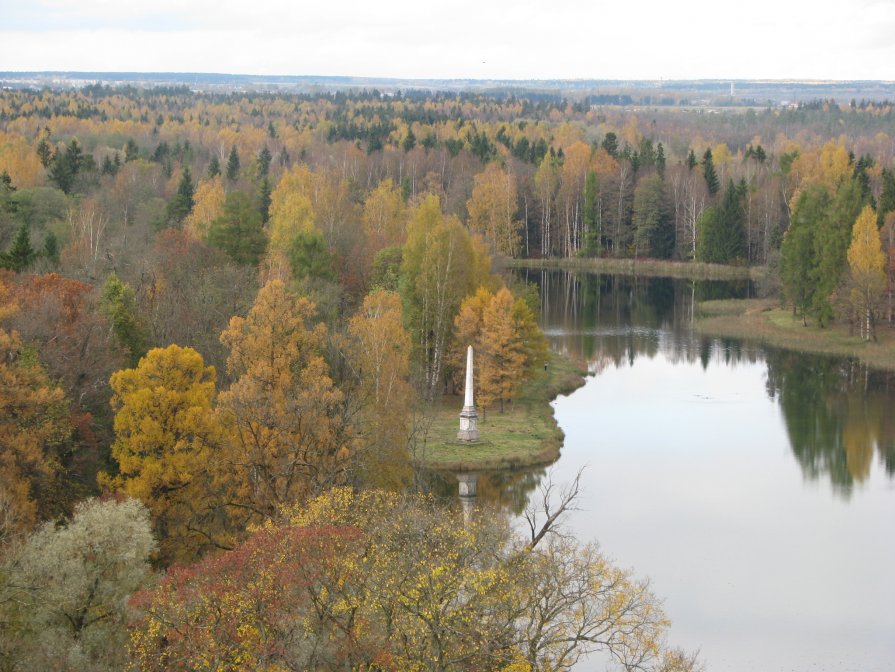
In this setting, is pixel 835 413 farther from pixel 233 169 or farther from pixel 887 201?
pixel 233 169

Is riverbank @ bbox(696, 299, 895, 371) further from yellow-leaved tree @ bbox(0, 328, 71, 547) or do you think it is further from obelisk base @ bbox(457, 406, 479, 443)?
yellow-leaved tree @ bbox(0, 328, 71, 547)

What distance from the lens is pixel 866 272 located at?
171 feet

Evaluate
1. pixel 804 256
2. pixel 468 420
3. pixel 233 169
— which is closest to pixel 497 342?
pixel 468 420

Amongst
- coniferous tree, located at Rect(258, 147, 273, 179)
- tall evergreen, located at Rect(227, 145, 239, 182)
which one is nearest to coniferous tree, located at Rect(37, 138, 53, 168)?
tall evergreen, located at Rect(227, 145, 239, 182)

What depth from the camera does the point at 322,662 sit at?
15836 mm

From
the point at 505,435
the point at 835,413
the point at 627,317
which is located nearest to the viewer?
the point at 505,435

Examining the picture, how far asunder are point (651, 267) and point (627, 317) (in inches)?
802

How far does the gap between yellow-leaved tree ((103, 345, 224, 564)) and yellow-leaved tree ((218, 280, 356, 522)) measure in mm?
552

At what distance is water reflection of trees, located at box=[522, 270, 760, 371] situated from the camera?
52.2m

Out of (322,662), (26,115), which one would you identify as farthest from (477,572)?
(26,115)

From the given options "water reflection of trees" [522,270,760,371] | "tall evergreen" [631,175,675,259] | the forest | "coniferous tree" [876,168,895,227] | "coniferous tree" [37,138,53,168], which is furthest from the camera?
"tall evergreen" [631,175,675,259]

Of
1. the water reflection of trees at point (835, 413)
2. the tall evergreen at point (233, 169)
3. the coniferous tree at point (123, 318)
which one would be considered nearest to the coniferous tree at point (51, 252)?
the coniferous tree at point (123, 318)

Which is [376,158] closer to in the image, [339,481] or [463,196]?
[463,196]

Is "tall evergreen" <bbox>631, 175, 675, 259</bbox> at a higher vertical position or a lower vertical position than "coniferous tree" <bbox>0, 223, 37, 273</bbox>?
lower
